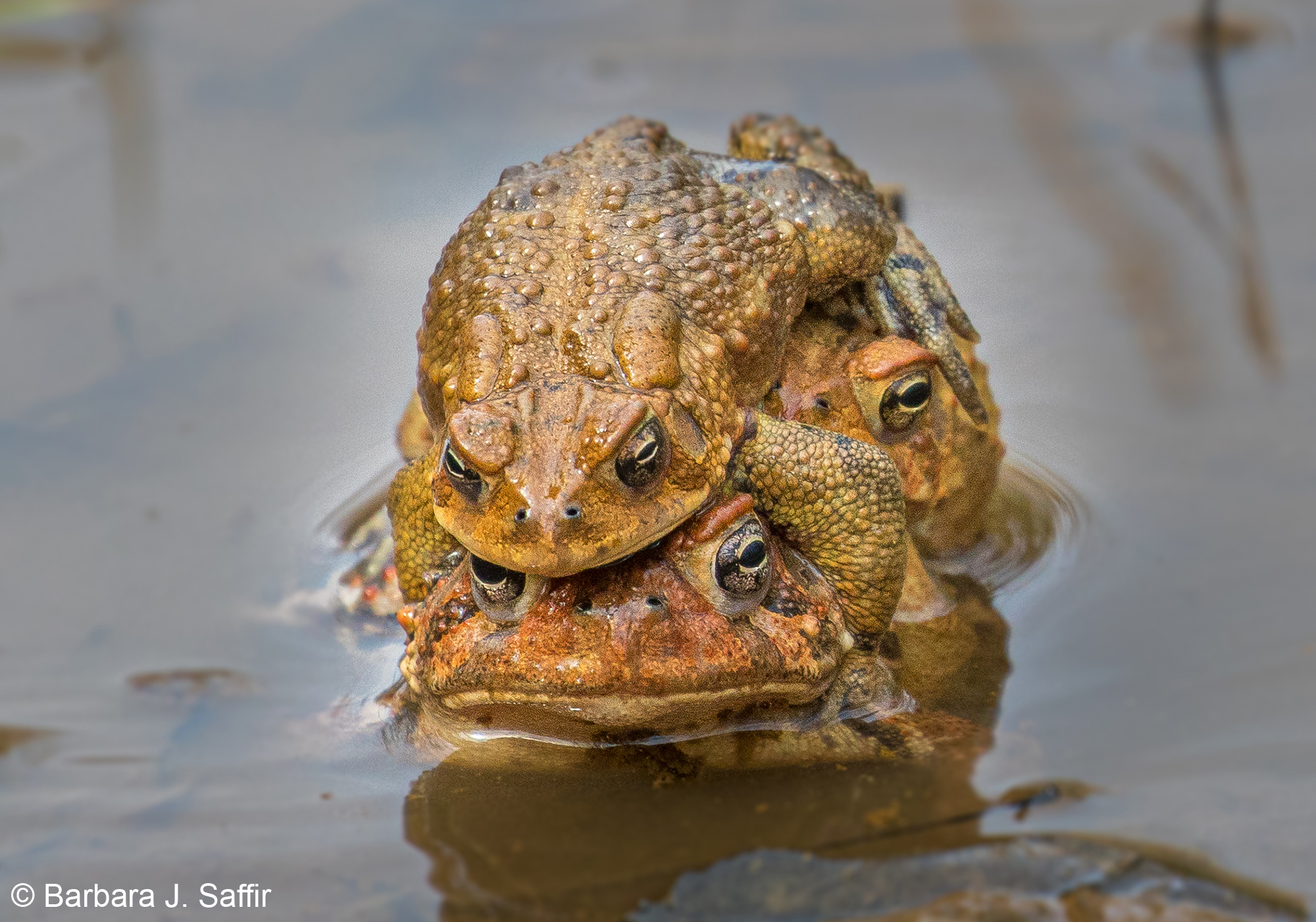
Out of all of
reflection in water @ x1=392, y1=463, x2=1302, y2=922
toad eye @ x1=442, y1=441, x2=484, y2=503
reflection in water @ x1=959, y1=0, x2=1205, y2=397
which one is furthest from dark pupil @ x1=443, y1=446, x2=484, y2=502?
reflection in water @ x1=959, y1=0, x2=1205, y2=397

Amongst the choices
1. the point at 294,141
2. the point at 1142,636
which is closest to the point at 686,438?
the point at 1142,636

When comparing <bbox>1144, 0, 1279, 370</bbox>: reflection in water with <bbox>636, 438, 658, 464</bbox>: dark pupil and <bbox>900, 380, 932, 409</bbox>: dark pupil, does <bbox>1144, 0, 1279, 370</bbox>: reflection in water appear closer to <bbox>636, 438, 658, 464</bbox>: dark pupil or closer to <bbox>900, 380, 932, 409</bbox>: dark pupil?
<bbox>900, 380, 932, 409</bbox>: dark pupil

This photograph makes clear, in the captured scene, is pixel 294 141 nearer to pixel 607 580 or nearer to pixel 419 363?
pixel 419 363

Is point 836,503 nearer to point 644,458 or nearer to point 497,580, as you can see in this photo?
point 644,458

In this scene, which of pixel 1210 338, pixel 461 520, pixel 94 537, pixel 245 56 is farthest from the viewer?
pixel 245 56

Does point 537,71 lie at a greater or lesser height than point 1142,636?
greater

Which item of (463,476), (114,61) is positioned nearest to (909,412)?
(463,476)
